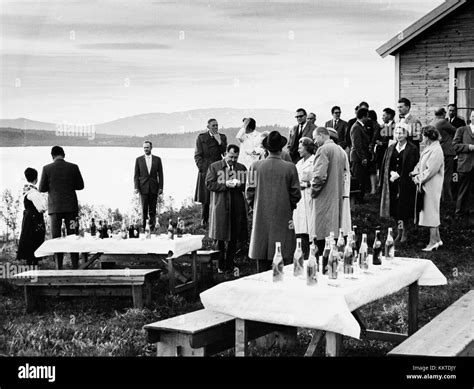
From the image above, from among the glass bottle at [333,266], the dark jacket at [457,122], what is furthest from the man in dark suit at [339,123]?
the glass bottle at [333,266]

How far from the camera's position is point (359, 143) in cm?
1173

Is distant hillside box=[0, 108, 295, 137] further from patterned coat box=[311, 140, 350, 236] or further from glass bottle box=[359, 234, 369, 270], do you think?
glass bottle box=[359, 234, 369, 270]

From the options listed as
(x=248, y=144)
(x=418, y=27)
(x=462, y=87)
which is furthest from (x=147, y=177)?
(x=462, y=87)

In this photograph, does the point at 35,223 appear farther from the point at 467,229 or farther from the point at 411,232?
the point at 467,229

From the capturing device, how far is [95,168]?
31.9 feet

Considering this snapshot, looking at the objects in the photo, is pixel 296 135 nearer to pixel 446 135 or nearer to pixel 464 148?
pixel 446 135

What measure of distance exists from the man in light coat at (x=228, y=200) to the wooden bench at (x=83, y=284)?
142 centimetres

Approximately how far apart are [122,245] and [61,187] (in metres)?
1.37

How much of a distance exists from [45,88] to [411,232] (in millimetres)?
5459

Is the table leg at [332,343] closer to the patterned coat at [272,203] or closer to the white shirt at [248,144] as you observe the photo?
the patterned coat at [272,203]

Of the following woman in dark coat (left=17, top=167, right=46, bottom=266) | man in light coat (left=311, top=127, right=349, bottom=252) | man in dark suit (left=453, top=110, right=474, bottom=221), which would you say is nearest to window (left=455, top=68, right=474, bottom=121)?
man in dark suit (left=453, top=110, right=474, bottom=221)

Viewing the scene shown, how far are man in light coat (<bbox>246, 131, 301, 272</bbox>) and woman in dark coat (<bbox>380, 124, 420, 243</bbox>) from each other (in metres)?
2.83
